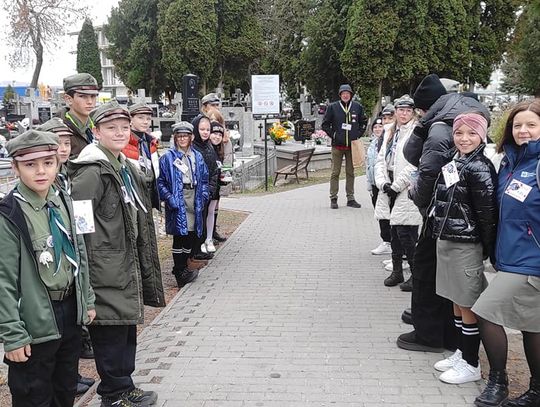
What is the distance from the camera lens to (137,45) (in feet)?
145

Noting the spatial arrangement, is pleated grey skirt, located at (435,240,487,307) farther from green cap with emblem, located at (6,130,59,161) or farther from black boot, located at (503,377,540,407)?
green cap with emblem, located at (6,130,59,161)

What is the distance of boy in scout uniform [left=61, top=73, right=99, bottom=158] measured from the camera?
15.0 feet

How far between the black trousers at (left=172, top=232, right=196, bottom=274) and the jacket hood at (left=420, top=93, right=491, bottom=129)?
3.03m

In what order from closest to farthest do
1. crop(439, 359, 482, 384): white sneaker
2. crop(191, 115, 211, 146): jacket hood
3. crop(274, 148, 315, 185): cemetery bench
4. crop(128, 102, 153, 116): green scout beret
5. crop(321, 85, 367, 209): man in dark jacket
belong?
Result: crop(439, 359, 482, 384): white sneaker, crop(128, 102, 153, 116): green scout beret, crop(191, 115, 211, 146): jacket hood, crop(321, 85, 367, 209): man in dark jacket, crop(274, 148, 315, 185): cemetery bench

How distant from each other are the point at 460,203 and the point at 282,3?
1697 inches

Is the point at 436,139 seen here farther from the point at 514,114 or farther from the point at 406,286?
the point at 406,286

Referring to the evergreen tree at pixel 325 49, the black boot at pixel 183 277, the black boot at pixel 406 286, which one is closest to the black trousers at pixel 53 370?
the black boot at pixel 183 277

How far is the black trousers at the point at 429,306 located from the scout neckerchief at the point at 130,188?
2.13 meters

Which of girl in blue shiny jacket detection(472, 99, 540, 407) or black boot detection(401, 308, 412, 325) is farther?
black boot detection(401, 308, 412, 325)

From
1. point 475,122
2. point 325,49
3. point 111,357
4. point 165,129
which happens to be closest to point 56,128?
point 111,357

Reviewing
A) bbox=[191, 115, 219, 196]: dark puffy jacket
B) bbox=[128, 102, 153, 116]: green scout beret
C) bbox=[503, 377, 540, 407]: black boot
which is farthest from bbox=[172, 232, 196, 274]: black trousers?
bbox=[503, 377, 540, 407]: black boot

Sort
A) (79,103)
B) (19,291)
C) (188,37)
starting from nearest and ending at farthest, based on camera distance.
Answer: (19,291) < (79,103) < (188,37)

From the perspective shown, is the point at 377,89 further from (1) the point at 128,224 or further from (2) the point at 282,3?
(1) the point at 128,224

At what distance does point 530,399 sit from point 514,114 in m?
1.75
